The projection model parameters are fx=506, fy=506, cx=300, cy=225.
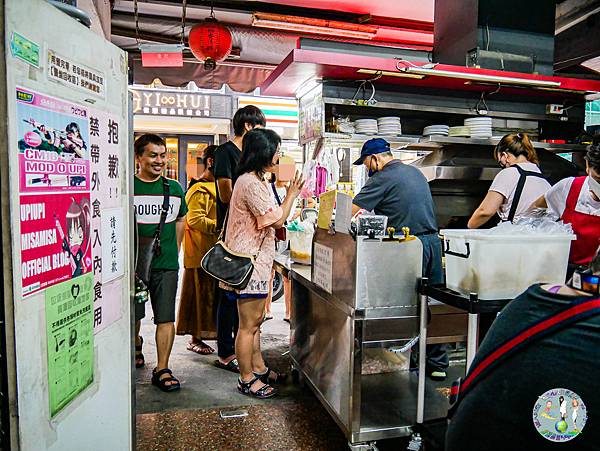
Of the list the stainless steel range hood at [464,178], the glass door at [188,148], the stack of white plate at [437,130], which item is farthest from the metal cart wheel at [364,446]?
the glass door at [188,148]

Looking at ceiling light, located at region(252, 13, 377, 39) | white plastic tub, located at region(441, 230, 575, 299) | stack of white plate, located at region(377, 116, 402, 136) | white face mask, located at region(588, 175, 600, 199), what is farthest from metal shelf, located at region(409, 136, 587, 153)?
white plastic tub, located at region(441, 230, 575, 299)

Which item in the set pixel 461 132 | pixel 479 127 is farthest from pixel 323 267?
pixel 479 127

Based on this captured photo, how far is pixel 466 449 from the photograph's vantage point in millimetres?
1192

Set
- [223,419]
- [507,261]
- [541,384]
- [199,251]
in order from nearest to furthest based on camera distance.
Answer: [541,384] → [507,261] → [223,419] → [199,251]

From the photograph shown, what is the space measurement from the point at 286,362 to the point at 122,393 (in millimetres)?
2226

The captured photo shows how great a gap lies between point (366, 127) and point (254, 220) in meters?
1.85

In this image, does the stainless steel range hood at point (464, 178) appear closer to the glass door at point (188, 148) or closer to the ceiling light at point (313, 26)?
the ceiling light at point (313, 26)

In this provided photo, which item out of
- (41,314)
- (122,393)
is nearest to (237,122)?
(122,393)

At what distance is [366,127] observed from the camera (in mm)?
4480

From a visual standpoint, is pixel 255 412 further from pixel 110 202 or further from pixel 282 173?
pixel 110 202

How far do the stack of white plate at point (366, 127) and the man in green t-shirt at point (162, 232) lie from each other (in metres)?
1.81

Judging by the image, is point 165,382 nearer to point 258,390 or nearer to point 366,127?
point 258,390

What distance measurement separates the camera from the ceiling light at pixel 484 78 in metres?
4.05

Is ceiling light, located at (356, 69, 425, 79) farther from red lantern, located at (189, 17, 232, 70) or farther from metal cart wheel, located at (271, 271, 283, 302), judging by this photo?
metal cart wheel, located at (271, 271, 283, 302)
